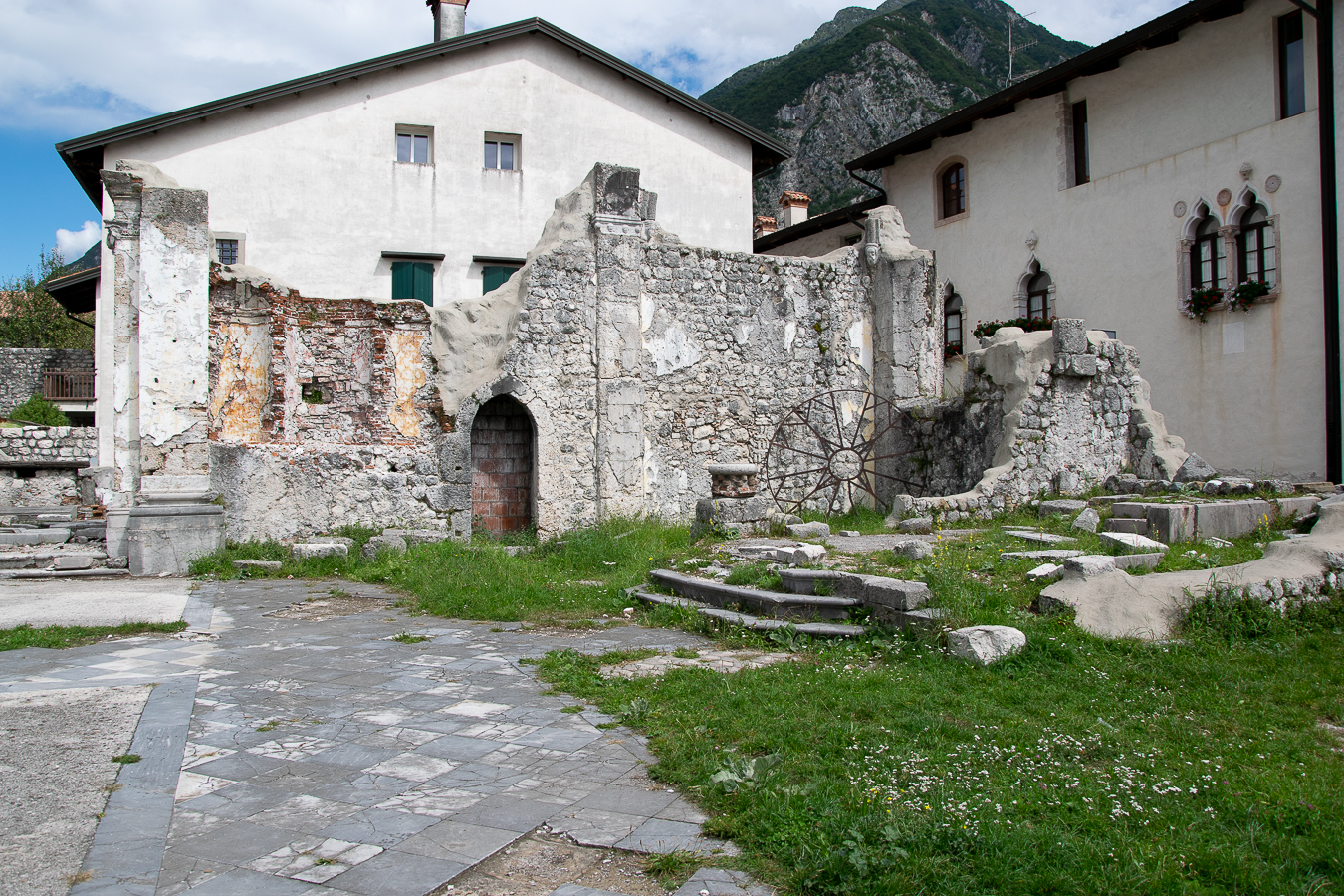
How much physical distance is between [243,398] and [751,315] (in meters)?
7.11

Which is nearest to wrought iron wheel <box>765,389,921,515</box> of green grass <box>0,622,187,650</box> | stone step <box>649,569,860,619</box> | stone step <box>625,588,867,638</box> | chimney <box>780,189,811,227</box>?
stone step <box>649,569,860,619</box>

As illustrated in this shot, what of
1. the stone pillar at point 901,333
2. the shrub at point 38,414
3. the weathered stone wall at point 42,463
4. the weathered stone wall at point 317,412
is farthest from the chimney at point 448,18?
the shrub at point 38,414

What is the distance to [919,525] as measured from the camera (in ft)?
35.0

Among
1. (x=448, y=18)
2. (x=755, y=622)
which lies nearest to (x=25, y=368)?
(x=448, y=18)

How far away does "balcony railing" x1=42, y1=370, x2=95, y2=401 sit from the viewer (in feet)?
91.7

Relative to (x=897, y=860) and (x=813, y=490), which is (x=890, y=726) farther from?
(x=813, y=490)

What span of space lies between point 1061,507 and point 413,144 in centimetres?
1552

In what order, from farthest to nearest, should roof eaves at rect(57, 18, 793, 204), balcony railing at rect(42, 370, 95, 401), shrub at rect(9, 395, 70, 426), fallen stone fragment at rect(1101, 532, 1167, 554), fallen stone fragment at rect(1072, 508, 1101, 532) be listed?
balcony railing at rect(42, 370, 95, 401) → shrub at rect(9, 395, 70, 426) → roof eaves at rect(57, 18, 793, 204) → fallen stone fragment at rect(1072, 508, 1101, 532) → fallen stone fragment at rect(1101, 532, 1167, 554)

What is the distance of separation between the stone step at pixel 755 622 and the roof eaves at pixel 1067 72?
15.2 m

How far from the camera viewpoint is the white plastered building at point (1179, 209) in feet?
48.9

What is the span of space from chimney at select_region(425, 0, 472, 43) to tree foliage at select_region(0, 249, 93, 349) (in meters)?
23.0

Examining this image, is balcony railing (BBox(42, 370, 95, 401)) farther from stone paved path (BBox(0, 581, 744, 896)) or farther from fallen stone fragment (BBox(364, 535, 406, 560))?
stone paved path (BBox(0, 581, 744, 896))

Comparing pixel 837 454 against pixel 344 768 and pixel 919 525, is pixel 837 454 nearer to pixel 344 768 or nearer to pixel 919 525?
pixel 919 525

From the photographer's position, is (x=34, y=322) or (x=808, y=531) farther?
(x=34, y=322)
